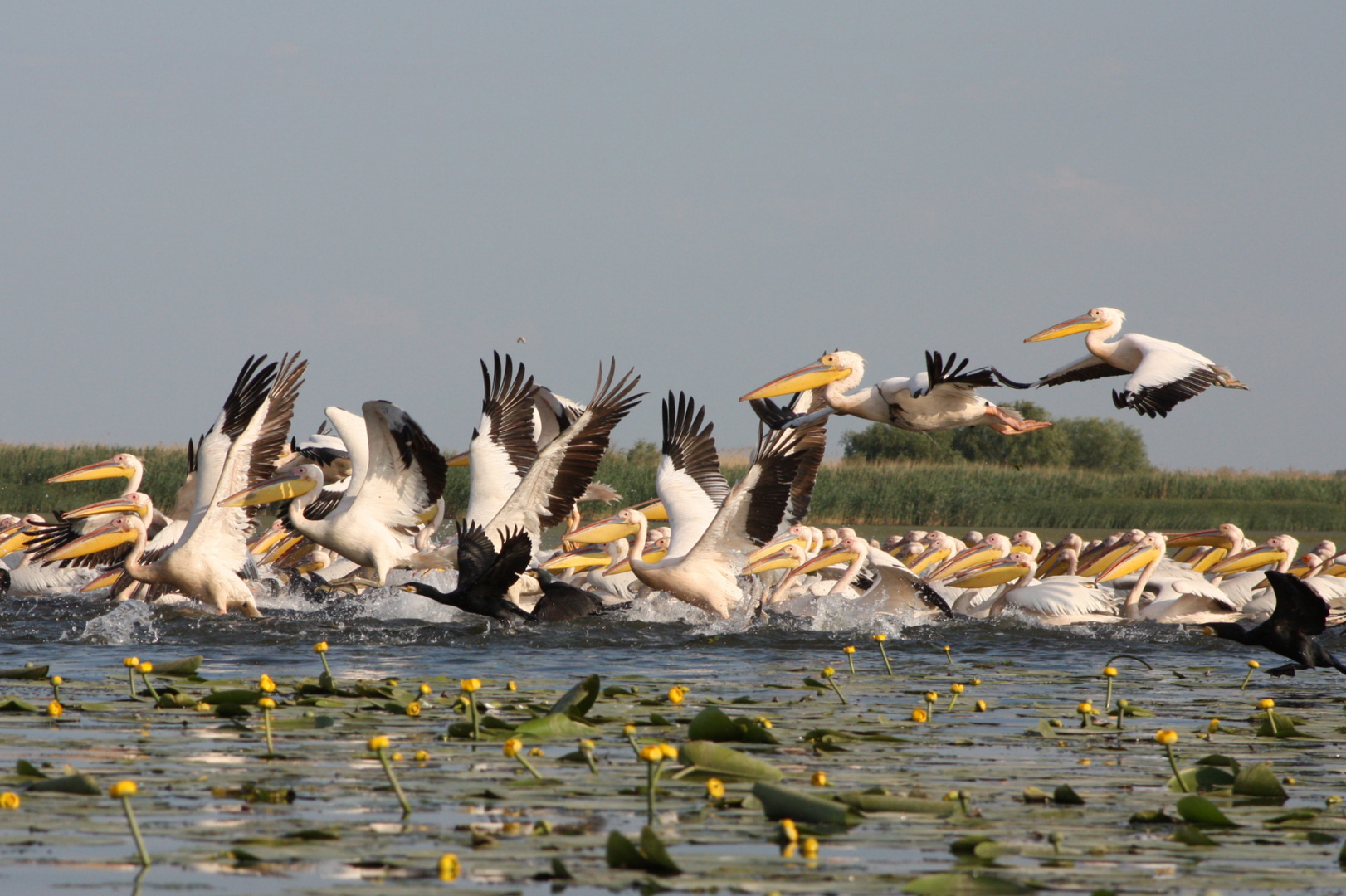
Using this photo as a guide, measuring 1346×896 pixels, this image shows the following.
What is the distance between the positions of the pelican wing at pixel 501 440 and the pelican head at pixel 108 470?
332cm

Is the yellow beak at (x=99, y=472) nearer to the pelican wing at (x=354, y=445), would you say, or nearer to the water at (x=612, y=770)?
the pelican wing at (x=354, y=445)

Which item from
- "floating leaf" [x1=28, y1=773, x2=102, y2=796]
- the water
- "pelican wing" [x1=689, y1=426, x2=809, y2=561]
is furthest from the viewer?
"pelican wing" [x1=689, y1=426, x2=809, y2=561]

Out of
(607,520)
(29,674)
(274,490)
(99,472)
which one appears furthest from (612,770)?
(99,472)

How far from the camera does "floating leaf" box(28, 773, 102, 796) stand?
3268 mm

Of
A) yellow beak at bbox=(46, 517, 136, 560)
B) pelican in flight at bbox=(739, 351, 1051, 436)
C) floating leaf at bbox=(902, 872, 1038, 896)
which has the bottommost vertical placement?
yellow beak at bbox=(46, 517, 136, 560)

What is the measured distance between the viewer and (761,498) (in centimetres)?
865

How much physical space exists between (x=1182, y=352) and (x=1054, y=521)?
15297 millimetres

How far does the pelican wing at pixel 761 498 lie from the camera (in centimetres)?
857

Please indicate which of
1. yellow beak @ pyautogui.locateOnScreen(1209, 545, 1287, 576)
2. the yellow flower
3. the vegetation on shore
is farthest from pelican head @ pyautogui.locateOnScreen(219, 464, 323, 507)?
the vegetation on shore

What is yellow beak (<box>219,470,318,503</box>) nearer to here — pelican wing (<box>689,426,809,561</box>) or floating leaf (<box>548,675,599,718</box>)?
pelican wing (<box>689,426,809,561</box>)

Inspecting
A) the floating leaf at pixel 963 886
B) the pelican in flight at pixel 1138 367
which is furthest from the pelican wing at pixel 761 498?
the floating leaf at pixel 963 886

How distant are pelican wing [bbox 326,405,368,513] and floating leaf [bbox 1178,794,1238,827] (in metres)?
6.88

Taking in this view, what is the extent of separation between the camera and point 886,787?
11.8 ft

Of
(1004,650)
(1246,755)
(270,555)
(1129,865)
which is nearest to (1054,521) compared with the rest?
(270,555)
